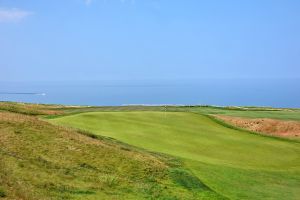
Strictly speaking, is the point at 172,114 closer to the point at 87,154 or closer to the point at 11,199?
the point at 87,154

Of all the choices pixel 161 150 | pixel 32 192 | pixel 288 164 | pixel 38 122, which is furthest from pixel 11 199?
pixel 288 164

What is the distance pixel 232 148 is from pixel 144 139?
604 cm

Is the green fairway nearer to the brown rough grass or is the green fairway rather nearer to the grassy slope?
the grassy slope

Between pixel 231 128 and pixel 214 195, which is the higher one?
pixel 231 128

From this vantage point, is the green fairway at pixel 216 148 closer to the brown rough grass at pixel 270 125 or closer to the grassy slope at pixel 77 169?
the grassy slope at pixel 77 169

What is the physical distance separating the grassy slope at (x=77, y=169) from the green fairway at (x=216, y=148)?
1.85m

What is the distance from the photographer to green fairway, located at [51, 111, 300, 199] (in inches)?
871

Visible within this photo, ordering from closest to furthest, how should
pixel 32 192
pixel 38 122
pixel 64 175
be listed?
pixel 32 192, pixel 64 175, pixel 38 122

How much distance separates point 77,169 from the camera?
19.6 m

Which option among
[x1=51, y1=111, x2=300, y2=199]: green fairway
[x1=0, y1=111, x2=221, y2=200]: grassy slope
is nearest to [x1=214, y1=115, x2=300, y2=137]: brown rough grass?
[x1=51, y1=111, x2=300, y2=199]: green fairway

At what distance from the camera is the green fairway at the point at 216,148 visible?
22.1 meters

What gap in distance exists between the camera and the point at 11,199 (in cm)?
1287

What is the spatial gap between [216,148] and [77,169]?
12.7 m

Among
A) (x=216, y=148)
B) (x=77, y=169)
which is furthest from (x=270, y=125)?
(x=77, y=169)
